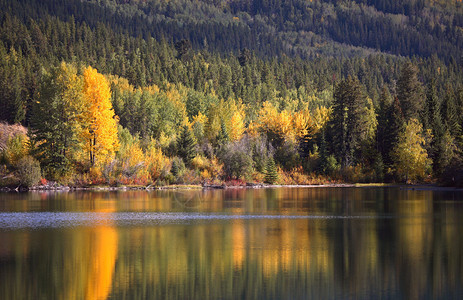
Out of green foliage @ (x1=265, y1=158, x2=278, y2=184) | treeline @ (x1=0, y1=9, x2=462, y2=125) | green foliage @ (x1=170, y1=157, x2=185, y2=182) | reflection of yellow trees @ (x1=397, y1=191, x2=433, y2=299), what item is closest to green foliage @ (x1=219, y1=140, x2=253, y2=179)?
green foliage @ (x1=265, y1=158, x2=278, y2=184)

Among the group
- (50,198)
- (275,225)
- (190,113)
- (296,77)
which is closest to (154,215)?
(275,225)

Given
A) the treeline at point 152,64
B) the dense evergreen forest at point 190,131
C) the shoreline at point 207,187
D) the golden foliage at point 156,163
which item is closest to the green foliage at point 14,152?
the dense evergreen forest at point 190,131

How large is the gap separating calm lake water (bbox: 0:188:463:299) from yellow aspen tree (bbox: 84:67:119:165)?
29.3 m

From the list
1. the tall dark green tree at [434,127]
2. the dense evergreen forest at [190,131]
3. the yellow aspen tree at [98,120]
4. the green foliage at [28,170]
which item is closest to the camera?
the green foliage at [28,170]

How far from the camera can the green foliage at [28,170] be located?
251 ft

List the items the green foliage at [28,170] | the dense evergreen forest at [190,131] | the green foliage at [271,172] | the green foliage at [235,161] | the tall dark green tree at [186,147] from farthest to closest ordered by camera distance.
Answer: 1. the green foliage at [271,172]
2. the green foliage at [235,161]
3. the tall dark green tree at [186,147]
4. the dense evergreen forest at [190,131]
5. the green foliage at [28,170]

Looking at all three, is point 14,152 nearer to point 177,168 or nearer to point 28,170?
point 28,170

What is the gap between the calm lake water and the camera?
2409cm

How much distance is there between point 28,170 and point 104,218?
35.1 meters

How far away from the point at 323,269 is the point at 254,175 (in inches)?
2763

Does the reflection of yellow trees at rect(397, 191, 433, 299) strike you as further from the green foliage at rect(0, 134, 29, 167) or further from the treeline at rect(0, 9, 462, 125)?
the treeline at rect(0, 9, 462, 125)

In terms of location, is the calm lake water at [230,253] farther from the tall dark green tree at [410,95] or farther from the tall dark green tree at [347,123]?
the tall dark green tree at [410,95]

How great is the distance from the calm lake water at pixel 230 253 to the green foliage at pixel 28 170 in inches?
959

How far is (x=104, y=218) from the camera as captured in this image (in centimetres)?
4575
